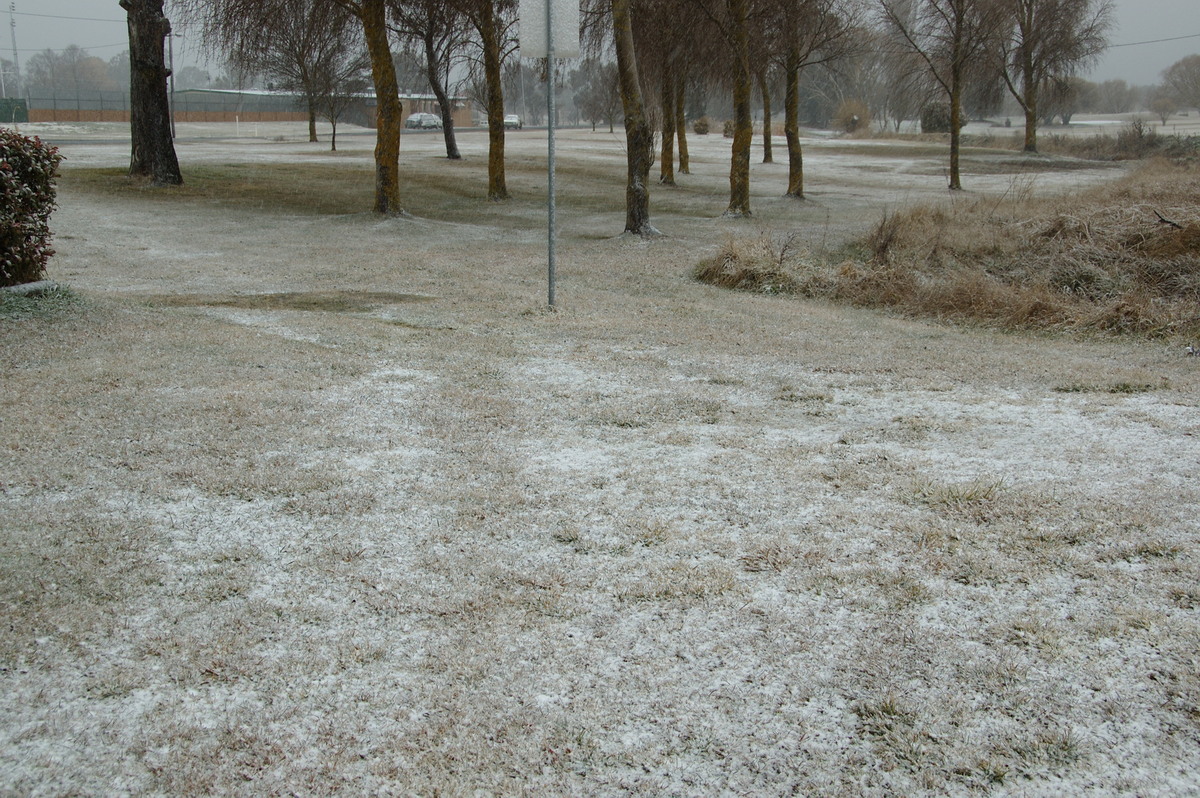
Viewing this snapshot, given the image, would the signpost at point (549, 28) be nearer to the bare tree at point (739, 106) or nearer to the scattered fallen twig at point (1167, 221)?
the scattered fallen twig at point (1167, 221)

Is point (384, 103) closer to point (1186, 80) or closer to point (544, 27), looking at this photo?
point (544, 27)

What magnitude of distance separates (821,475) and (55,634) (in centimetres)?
289

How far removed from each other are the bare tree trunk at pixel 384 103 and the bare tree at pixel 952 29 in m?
12.7

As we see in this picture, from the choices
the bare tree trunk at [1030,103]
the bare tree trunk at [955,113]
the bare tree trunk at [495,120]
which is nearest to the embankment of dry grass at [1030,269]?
the bare tree trunk at [495,120]

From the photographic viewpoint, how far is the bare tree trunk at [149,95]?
19.2 metres

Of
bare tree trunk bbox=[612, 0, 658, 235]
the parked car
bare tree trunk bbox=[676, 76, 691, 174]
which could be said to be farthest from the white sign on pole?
the parked car

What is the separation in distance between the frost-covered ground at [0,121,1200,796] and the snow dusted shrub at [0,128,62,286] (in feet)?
2.58

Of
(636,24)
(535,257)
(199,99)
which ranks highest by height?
(199,99)

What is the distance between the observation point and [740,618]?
9.17 feet

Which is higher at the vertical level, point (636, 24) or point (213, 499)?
point (636, 24)

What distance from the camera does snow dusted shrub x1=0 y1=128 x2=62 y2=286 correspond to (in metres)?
6.59

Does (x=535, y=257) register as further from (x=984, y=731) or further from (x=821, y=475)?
(x=984, y=731)

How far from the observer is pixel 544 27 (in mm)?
7410

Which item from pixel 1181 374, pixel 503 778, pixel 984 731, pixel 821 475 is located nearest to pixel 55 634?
pixel 503 778
